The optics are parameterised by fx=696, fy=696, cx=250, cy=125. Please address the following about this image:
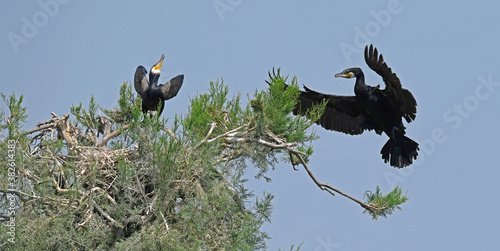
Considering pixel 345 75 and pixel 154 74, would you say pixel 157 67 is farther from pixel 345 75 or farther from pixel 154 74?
pixel 345 75

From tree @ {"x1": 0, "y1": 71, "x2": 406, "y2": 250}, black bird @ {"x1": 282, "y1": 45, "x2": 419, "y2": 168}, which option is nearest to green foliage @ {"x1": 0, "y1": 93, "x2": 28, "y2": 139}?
tree @ {"x1": 0, "y1": 71, "x2": 406, "y2": 250}

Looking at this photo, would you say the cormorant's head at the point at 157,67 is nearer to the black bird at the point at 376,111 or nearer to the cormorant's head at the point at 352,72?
the black bird at the point at 376,111

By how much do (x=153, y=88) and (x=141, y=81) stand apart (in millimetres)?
220

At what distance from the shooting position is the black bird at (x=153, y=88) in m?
9.62

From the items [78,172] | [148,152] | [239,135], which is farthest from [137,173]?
[239,135]

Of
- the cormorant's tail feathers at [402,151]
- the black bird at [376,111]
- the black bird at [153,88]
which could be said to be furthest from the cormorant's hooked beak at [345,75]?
the black bird at [153,88]

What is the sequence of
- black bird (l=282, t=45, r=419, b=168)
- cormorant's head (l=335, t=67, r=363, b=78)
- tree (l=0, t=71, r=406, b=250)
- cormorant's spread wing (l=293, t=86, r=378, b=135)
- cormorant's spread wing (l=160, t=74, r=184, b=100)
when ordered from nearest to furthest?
tree (l=0, t=71, r=406, b=250) < cormorant's spread wing (l=160, t=74, r=184, b=100) < black bird (l=282, t=45, r=419, b=168) < cormorant's head (l=335, t=67, r=363, b=78) < cormorant's spread wing (l=293, t=86, r=378, b=135)

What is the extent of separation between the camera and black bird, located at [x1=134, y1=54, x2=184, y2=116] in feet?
31.6

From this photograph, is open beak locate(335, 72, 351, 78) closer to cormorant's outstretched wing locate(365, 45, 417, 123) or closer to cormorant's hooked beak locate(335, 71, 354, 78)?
cormorant's hooked beak locate(335, 71, 354, 78)

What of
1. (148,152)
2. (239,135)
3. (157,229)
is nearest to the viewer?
(157,229)

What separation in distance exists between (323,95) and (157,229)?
484 cm

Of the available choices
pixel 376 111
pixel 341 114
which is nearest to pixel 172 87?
pixel 341 114

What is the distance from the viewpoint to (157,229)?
6.78 meters

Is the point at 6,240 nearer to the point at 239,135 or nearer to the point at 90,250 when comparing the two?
the point at 90,250
